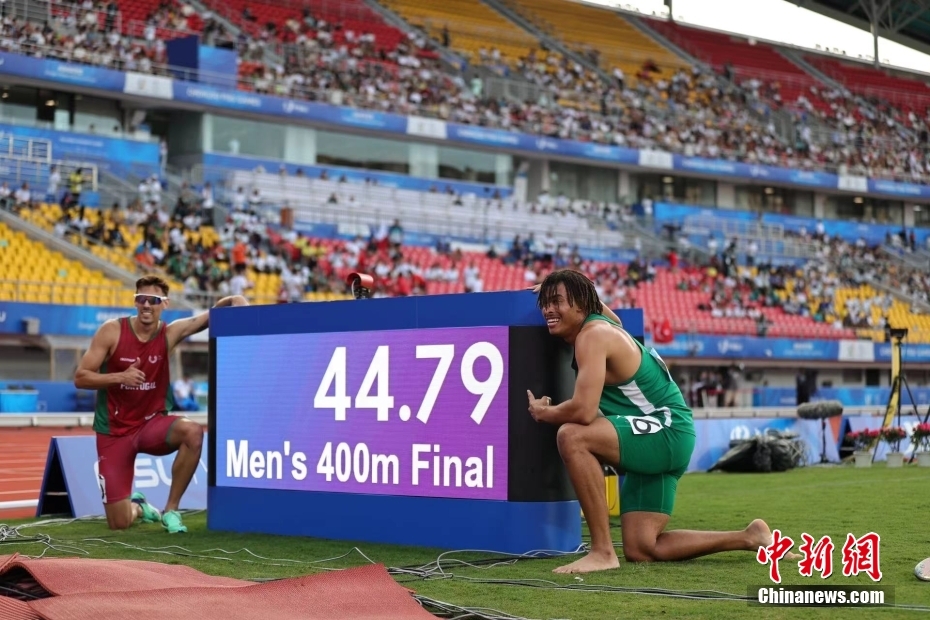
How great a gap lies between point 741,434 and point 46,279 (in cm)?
1546

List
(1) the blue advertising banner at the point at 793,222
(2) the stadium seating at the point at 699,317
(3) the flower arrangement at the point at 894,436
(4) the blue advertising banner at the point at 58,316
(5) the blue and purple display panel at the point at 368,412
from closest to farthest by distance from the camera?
(5) the blue and purple display panel at the point at 368,412 < (3) the flower arrangement at the point at 894,436 < (4) the blue advertising banner at the point at 58,316 < (2) the stadium seating at the point at 699,317 < (1) the blue advertising banner at the point at 793,222

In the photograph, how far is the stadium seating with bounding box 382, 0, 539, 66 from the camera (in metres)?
43.2

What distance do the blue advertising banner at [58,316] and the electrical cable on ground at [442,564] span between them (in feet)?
55.4

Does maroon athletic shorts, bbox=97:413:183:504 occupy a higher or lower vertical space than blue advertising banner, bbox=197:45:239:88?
lower

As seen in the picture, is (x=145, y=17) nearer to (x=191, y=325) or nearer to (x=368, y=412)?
(x=191, y=325)

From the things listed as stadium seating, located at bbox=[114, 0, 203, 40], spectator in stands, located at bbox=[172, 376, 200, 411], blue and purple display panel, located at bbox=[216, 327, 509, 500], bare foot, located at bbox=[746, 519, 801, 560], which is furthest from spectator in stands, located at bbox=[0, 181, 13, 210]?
bare foot, located at bbox=[746, 519, 801, 560]

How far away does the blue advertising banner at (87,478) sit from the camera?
9.79 meters

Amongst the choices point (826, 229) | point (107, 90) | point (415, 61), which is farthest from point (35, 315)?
point (826, 229)

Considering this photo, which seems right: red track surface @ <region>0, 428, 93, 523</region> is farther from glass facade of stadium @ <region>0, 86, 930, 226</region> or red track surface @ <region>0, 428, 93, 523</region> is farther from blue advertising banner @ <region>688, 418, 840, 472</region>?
glass facade of stadium @ <region>0, 86, 930, 226</region>

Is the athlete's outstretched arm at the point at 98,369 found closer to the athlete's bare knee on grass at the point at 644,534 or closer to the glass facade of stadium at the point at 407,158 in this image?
the athlete's bare knee on grass at the point at 644,534

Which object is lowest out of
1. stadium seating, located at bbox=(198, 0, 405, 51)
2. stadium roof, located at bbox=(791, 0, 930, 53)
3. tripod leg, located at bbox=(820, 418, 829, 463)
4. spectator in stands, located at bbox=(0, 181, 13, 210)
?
tripod leg, located at bbox=(820, 418, 829, 463)

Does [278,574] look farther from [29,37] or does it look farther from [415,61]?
[415,61]

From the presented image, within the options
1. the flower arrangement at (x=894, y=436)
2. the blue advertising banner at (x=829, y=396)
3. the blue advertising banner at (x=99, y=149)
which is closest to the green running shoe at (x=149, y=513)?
the flower arrangement at (x=894, y=436)

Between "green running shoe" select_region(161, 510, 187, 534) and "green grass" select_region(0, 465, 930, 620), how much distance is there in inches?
3.0
